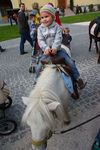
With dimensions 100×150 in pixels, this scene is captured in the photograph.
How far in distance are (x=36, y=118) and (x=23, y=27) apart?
8.86 m

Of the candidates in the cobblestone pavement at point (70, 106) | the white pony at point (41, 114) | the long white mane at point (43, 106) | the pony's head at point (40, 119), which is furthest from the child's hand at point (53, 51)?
the pony's head at point (40, 119)

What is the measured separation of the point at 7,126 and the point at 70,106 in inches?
55.7

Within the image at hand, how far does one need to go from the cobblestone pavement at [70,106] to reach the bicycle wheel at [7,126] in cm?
8

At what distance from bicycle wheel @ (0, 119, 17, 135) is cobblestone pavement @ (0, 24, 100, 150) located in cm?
8

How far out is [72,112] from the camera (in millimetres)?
5207

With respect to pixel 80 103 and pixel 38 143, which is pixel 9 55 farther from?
pixel 38 143

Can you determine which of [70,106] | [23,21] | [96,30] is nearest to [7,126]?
[70,106]

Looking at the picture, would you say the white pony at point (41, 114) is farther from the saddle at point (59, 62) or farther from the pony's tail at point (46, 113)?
the saddle at point (59, 62)

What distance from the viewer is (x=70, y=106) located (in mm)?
5461

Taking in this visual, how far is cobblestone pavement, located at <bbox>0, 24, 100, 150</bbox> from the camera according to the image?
4.32 m

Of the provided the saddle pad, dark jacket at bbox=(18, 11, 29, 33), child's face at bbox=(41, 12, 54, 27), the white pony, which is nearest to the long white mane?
the white pony

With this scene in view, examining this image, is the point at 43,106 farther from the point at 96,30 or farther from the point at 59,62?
the point at 96,30

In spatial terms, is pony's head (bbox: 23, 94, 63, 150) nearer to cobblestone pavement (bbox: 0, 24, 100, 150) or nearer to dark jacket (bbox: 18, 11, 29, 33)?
cobblestone pavement (bbox: 0, 24, 100, 150)

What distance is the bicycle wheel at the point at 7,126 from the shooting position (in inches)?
187
